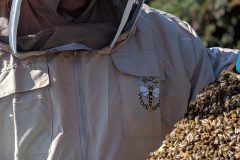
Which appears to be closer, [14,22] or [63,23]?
[14,22]

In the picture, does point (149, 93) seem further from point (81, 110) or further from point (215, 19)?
point (215, 19)

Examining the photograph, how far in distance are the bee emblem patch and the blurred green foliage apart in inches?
125

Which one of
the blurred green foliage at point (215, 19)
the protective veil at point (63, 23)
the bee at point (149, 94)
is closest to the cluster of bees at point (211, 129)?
the bee at point (149, 94)

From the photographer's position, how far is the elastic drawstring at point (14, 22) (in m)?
2.59

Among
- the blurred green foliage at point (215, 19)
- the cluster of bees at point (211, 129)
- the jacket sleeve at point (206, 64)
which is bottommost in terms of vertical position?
the cluster of bees at point (211, 129)

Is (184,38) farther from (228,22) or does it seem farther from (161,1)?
(161,1)

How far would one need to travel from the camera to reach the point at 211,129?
219 cm

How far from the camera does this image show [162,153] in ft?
7.30

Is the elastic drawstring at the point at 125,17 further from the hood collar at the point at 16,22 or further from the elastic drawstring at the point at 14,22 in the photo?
the elastic drawstring at the point at 14,22

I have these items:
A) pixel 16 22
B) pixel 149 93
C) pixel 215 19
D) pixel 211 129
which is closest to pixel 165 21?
pixel 149 93

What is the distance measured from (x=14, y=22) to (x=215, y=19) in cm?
374

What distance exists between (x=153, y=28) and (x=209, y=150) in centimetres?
97

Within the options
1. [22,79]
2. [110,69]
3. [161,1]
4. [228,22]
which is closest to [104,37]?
[110,69]

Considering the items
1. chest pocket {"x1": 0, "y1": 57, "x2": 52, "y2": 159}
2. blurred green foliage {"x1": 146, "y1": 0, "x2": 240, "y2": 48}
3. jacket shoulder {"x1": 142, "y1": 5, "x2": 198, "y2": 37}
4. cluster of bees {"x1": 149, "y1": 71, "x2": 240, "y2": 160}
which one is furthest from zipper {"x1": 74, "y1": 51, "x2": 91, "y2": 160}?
blurred green foliage {"x1": 146, "y1": 0, "x2": 240, "y2": 48}
